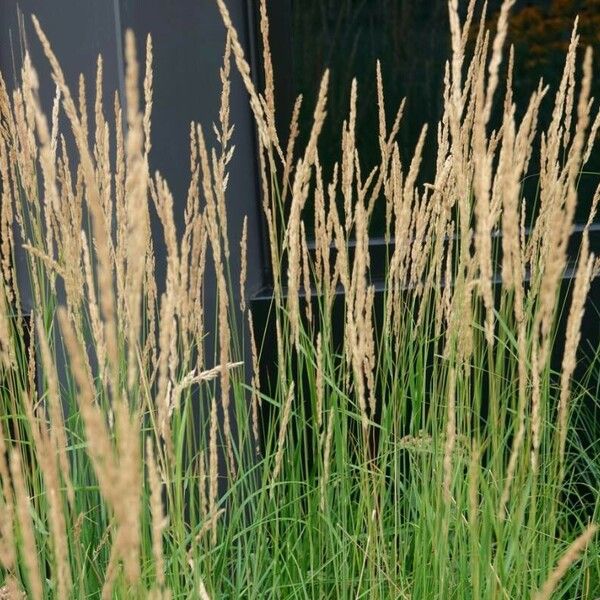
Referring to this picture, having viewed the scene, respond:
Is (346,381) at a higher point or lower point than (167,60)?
lower

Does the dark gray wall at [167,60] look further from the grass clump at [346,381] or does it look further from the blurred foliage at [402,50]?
the grass clump at [346,381]

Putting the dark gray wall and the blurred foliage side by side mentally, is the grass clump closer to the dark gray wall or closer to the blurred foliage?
the dark gray wall

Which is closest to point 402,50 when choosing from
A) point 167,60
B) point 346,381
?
point 167,60

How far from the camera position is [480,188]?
3.28 ft

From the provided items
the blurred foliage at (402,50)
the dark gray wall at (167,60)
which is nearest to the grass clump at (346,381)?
the dark gray wall at (167,60)

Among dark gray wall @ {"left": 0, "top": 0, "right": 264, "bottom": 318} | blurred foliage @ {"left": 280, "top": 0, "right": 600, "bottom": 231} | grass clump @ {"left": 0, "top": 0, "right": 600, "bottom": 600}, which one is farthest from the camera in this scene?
blurred foliage @ {"left": 280, "top": 0, "right": 600, "bottom": 231}

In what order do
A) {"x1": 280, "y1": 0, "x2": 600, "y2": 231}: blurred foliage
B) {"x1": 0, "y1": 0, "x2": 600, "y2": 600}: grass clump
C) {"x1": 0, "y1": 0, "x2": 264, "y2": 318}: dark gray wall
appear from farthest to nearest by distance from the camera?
{"x1": 280, "y1": 0, "x2": 600, "y2": 231}: blurred foliage, {"x1": 0, "y1": 0, "x2": 264, "y2": 318}: dark gray wall, {"x1": 0, "y1": 0, "x2": 600, "y2": 600}: grass clump

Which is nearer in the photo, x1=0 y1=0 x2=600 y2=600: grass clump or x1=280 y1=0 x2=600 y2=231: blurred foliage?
x1=0 y1=0 x2=600 y2=600: grass clump

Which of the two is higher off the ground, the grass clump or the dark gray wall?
the dark gray wall

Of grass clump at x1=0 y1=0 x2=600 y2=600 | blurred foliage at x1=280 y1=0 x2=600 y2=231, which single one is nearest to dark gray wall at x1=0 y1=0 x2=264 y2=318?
blurred foliage at x1=280 y1=0 x2=600 y2=231

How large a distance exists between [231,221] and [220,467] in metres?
0.66

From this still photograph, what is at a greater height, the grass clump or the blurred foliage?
the blurred foliage

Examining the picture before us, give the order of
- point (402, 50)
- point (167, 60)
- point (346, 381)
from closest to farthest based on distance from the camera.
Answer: point (346, 381) < point (167, 60) < point (402, 50)

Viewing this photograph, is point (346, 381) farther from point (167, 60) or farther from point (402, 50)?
point (402, 50)
